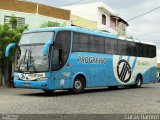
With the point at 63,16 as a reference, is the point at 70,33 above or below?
below

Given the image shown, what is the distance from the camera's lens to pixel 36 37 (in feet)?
70.6

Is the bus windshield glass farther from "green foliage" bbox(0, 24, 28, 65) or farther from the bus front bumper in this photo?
"green foliage" bbox(0, 24, 28, 65)

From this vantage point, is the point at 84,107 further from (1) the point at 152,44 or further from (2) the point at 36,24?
(2) the point at 36,24

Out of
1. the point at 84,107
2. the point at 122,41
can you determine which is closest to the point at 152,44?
the point at 122,41

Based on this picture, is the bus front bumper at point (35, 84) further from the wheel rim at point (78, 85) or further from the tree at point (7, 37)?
the tree at point (7, 37)

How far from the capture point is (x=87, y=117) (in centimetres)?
1216

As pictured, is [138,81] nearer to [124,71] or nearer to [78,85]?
[124,71]

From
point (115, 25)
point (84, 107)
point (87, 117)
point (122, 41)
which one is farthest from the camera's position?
point (115, 25)

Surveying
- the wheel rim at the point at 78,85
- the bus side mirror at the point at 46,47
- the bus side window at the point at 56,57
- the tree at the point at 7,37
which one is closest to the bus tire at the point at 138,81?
the wheel rim at the point at 78,85

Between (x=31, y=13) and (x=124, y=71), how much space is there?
1493cm

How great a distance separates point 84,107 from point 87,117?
288 centimetres

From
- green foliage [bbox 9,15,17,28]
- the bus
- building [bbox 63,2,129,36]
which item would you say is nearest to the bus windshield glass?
the bus

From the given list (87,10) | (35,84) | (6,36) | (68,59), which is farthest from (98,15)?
(35,84)

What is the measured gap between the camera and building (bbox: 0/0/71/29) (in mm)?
37781
